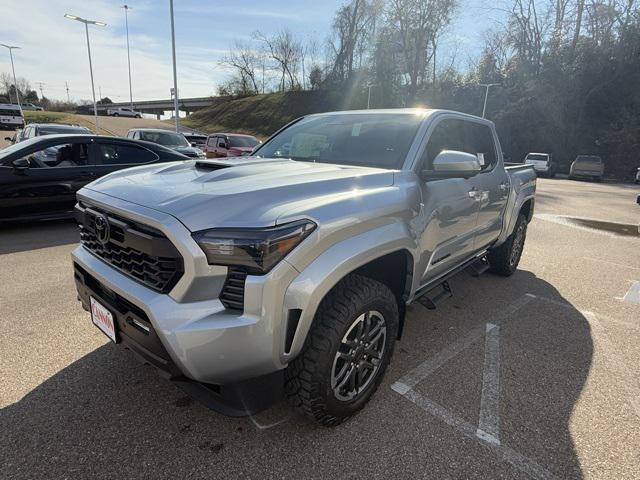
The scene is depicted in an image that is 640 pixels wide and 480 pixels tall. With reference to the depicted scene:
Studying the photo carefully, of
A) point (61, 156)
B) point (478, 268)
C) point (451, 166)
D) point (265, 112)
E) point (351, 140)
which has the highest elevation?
point (265, 112)

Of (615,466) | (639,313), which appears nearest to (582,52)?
(639,313)

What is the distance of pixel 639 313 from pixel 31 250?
755 cm

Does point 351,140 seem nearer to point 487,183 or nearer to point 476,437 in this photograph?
point 487,183

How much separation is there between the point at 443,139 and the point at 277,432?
8.60 ft

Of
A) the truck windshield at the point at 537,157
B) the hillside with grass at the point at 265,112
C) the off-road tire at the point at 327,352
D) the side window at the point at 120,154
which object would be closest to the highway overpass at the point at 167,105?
the hillside with grass at the point at 265,112

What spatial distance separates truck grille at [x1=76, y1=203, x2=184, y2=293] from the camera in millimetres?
1855

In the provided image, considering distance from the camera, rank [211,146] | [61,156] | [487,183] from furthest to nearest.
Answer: [211,146]
[61,156]
[487,183]

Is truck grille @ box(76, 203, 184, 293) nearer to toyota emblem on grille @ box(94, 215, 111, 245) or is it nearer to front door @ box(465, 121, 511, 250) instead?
toyota emblem on grille @ box(94, 215, 111, 245)

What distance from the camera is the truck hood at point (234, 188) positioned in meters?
1.85

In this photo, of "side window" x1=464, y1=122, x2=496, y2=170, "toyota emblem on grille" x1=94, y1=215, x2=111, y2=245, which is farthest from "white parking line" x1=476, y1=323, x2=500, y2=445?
"toyota emblem on grille" x1=94, y1=215, x2=111, y2=245

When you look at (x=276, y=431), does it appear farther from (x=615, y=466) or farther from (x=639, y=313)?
(x=639, y=313)

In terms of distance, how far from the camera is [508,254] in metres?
5.04

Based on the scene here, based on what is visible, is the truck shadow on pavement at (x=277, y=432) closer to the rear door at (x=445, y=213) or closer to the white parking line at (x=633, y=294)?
the rear door at (x=445, y=213)

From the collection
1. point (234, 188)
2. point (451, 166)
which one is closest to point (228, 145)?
point (451, 166)
